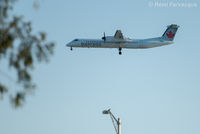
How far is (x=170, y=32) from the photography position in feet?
300

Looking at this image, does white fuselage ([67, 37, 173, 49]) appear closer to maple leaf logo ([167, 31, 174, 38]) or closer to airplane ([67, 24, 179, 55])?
airplane ([67, 24, 179, 55])

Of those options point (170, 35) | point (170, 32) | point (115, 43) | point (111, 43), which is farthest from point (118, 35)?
point (170, 32)

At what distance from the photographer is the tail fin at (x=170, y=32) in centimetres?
9031

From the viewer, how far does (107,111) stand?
54188 millimetres

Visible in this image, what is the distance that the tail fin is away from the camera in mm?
90312

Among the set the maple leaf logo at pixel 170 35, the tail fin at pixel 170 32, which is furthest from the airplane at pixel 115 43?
the maple leaf logo at pixel 170 35

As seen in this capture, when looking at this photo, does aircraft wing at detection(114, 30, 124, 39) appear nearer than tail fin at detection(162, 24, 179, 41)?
Yes

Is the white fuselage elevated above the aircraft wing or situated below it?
below

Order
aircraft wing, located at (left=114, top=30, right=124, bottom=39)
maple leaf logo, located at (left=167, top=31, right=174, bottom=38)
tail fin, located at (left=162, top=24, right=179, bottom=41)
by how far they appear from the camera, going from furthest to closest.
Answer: maple leaf logo, located at (left=167, top=31, right=174, bottom=38) < tail fin, located at (left=162, top=24, right=179, bottom=41) < aircraft wing, located at (left=114, top=30, right=124, bottom=39)

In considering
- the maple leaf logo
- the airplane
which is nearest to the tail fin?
the maple leaf logo

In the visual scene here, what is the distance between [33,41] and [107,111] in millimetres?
28305

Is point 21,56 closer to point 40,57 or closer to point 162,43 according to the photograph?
point 40,57

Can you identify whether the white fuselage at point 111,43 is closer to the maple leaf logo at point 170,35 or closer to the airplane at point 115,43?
the airplane at point 115,43

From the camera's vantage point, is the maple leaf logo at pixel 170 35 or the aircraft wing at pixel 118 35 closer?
the aircraft wing at pixel 118 35
